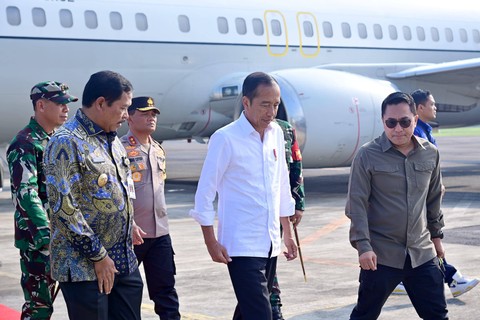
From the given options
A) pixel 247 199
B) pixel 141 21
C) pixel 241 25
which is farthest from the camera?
pixel 241 25

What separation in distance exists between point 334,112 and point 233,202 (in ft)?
32.4

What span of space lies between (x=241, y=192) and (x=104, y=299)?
1.19 meters

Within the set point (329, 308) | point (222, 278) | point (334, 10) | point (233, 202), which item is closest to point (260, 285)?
point (233, 202)

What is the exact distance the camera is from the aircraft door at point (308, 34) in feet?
60.0

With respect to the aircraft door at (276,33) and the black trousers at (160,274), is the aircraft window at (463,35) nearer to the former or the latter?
the aircraft door at (276,33)

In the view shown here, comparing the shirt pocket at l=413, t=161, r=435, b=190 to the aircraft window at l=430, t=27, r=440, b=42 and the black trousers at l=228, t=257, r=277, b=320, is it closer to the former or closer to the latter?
the black trousers at l=228, t=257, r=277, b=320

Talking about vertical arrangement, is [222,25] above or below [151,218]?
above

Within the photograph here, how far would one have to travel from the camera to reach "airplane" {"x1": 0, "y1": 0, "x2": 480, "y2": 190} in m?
15.2

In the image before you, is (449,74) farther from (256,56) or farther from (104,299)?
(104,299)

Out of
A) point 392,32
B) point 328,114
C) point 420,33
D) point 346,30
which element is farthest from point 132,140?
point 420,33

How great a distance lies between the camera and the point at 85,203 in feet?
15.2

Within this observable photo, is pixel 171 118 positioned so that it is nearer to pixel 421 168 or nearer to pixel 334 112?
pixel 334 112

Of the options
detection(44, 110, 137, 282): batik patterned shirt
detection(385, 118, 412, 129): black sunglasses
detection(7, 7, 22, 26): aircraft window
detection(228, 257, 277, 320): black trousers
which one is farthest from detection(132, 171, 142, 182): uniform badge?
detection(7, 7, 22, 26): aircraft window

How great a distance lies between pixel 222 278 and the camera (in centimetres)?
873
